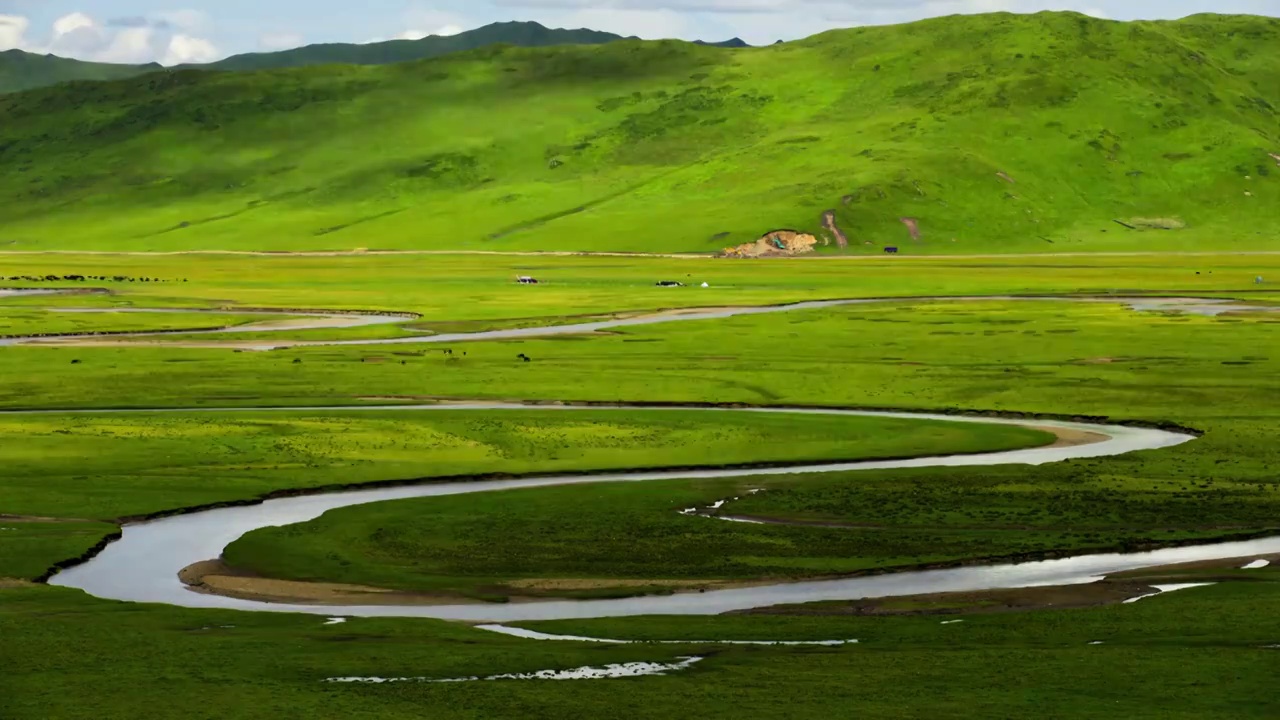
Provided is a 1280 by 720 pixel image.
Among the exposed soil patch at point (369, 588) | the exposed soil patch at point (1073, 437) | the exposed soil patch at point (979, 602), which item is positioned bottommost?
the exposed soil patch at point (1073, 437)

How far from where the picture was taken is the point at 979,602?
120 feet

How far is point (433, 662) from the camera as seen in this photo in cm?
3028

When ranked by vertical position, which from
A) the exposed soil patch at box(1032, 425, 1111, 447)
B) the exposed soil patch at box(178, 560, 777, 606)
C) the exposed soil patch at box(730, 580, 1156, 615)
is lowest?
the exposed soil patch at box(1032, 425, 1111, 447)

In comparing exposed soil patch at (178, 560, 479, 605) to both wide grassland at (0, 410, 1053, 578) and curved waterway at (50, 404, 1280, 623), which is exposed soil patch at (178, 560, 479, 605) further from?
wide grassland at (0, 410, 1053, 578)

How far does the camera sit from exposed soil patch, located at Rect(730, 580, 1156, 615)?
3597 centimetres

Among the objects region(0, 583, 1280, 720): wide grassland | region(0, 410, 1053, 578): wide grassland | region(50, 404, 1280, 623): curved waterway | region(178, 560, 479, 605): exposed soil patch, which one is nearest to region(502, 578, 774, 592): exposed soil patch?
region(50, 404, 1280, 623): curved waterway

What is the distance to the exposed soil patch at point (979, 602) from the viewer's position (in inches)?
1416

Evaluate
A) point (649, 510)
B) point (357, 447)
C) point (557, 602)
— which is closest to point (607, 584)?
point (557, 602)

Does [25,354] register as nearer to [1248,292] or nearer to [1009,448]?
[1009,448]

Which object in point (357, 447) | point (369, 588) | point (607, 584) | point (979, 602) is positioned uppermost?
point (369, 588)

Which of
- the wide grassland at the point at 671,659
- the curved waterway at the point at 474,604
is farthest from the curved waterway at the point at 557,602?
the wide grassland at the point at 671,659

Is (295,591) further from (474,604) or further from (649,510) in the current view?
(649,510)

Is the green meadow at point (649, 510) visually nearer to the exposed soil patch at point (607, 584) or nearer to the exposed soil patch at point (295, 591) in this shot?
the exposed soil patch at point (607, 584)

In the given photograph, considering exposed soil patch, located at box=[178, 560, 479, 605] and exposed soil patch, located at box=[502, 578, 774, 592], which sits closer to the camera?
exposed soil patch, located at box=[178, 560, 479, 605]
